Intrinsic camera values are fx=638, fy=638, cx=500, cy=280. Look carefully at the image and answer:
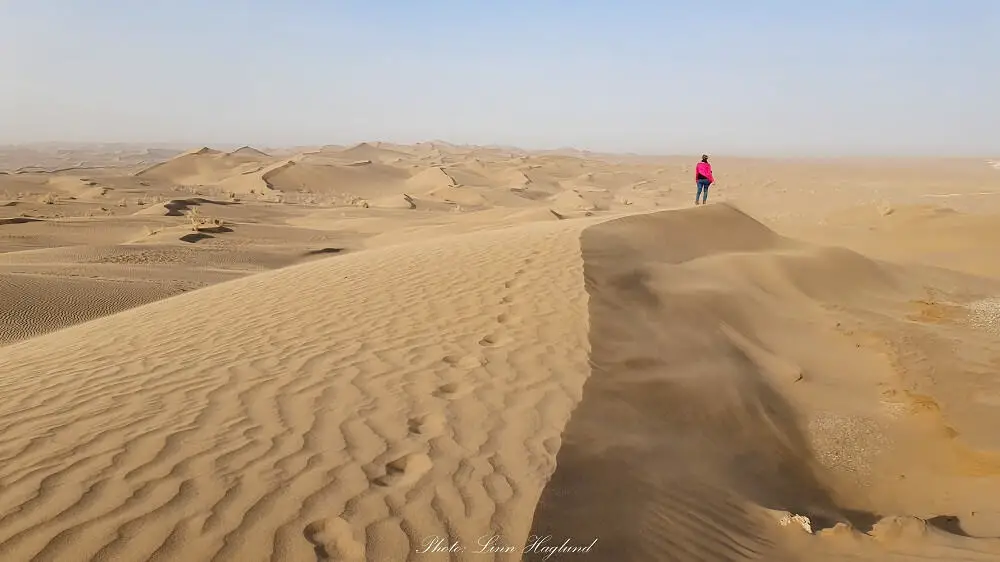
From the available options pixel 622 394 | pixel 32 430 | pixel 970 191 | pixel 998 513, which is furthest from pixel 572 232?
pixel 970 191

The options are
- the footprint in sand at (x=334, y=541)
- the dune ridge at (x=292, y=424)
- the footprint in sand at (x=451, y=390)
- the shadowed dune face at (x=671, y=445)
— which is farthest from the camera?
the footprint in sand at (x=451, y=390)

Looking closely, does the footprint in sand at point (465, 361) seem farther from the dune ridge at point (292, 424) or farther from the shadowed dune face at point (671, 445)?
the shadowed dune face at point (671, 445)

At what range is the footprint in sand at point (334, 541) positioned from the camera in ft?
8.28

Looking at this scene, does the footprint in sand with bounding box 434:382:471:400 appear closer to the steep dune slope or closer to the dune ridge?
the dune ridge

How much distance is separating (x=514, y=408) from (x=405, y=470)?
1057 mm

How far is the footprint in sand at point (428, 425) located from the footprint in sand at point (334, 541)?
1.01 m

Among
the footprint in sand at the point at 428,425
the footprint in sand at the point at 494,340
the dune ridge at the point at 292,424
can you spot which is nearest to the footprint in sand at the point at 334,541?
the dune ridge at the point at 292,424

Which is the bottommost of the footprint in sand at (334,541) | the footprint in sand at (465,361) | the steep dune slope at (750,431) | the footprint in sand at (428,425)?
the steep dune slope at (750,431)

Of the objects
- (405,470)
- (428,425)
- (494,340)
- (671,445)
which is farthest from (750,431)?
(405,470)

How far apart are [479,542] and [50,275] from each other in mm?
10683

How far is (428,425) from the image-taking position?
3822mm

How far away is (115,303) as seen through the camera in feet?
31.7

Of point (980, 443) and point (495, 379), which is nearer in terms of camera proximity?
point (495, 379)

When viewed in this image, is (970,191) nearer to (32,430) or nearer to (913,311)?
(913,311)
